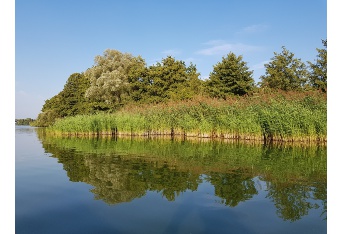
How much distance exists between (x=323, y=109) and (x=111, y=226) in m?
12.8

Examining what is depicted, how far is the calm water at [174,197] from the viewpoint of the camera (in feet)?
12.7

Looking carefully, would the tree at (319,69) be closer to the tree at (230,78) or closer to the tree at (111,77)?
the tree at (230,78)

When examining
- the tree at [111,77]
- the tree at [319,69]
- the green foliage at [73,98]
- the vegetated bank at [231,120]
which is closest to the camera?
the vegetated bank at [231,120]

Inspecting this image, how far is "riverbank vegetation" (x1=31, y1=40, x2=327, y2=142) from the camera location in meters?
14.5

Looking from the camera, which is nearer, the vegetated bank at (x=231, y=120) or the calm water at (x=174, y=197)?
the calm water at (x=174, y=197)

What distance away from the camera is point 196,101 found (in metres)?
20.2

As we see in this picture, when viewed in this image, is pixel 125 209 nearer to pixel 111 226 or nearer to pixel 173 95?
pixel 111 226

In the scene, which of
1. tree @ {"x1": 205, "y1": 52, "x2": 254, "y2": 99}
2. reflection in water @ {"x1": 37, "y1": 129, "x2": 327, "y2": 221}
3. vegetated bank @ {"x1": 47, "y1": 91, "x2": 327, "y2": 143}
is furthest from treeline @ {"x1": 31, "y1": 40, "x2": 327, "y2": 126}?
reflection in water @ {"x1": 37, "y1": 129, "x2": 327, "y2": 221}

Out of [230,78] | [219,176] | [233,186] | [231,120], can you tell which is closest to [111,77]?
[230,78]

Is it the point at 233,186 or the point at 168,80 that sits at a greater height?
the point at 168,80

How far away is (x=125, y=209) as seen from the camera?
4.51m

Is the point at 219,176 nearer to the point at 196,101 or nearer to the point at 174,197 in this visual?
the point at 174,197

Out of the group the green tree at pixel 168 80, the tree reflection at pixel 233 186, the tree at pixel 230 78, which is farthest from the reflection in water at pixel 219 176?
the green tree at pixel 168 80

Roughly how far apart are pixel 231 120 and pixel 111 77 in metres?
26.1
